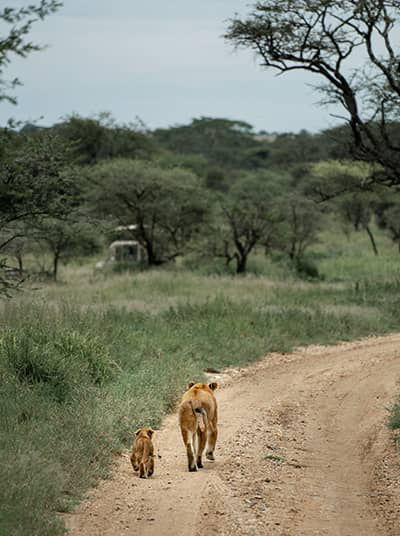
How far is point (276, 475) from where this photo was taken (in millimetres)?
7465

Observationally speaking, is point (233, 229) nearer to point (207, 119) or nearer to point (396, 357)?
point (396, 357)

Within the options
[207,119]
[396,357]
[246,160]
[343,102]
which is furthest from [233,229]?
[207,119]

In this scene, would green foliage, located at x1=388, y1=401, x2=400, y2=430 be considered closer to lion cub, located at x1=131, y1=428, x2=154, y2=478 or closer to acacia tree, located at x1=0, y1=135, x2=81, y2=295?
lion cub, located at x1=131, y1=428, x2=154, y2=478

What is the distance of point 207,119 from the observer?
273 ft

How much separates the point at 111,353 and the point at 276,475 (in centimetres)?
434

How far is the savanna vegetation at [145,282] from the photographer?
7879 millimetres

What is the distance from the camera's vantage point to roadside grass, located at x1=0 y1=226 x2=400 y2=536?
660cm

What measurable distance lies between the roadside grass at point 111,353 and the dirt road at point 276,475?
0.34 metres

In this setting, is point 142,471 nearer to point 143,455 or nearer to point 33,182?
point 143,455

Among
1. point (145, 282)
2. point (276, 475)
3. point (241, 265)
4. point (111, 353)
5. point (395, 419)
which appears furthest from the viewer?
point (241, 265)

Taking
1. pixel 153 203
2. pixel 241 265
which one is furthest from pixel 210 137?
pixel 241 265

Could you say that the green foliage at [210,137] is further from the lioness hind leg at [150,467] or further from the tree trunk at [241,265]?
the lioness hind leg at [150,467]

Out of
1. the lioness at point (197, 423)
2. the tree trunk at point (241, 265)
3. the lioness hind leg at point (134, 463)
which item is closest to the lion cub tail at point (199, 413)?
the lioness at point (197, 423)

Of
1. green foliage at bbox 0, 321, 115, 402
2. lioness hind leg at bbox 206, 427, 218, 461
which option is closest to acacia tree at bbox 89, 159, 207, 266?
green foliage at bbox 0, 321, 115, 402
